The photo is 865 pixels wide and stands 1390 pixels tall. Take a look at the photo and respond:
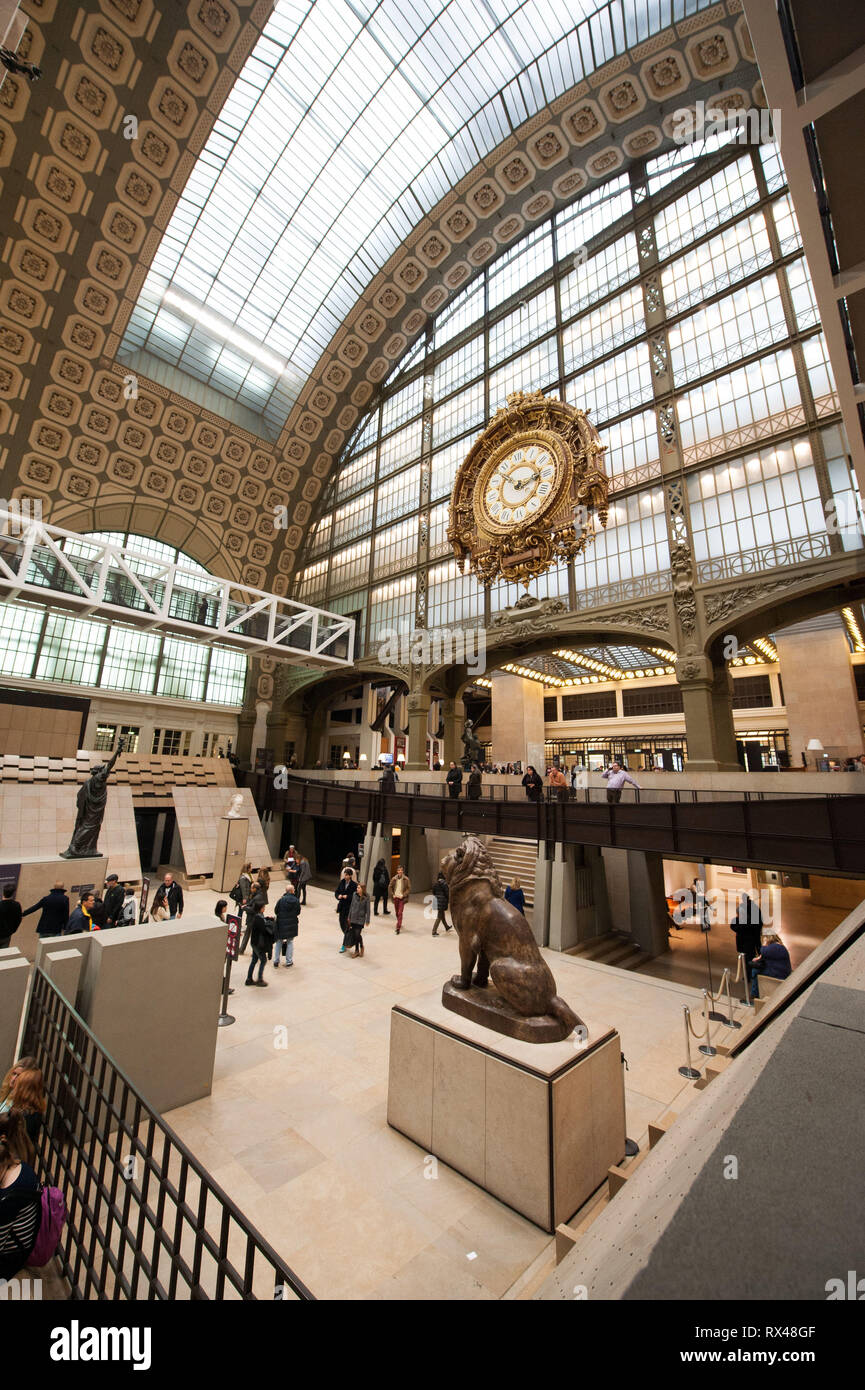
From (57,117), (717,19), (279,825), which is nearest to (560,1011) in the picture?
(279,825)

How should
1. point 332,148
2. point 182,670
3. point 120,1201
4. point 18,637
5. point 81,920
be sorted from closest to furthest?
point 120,1201 < point 81,920 < point 332,148 < point 18,637 < point 182,670

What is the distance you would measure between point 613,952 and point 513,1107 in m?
9.64

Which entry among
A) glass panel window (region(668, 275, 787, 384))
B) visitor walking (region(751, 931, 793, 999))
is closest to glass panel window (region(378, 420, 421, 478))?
glass panel window (region(668, 275, 787, 384))

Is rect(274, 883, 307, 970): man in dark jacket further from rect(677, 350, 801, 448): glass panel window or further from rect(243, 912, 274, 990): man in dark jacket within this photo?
rect(677, 350, 801, 448): glass panel window

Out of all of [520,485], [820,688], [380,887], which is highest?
[520,485]

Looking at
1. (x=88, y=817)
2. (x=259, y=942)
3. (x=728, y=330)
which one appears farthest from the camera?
(x=728, y=330)

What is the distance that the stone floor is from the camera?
3615 millimetres

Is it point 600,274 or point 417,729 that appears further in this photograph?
point 417,729

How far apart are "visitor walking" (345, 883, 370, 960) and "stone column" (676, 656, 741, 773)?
9802 mm

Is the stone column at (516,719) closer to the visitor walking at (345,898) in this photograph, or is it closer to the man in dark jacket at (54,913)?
the visitor walking at (345,898)

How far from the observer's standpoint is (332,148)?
22.3 meters

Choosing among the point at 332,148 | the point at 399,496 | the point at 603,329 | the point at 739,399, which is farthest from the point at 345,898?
the point at 332,148

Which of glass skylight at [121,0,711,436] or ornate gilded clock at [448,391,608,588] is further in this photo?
glass skylight at [121,0,711,436]

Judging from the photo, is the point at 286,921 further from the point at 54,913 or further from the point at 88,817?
the point at 88,817
